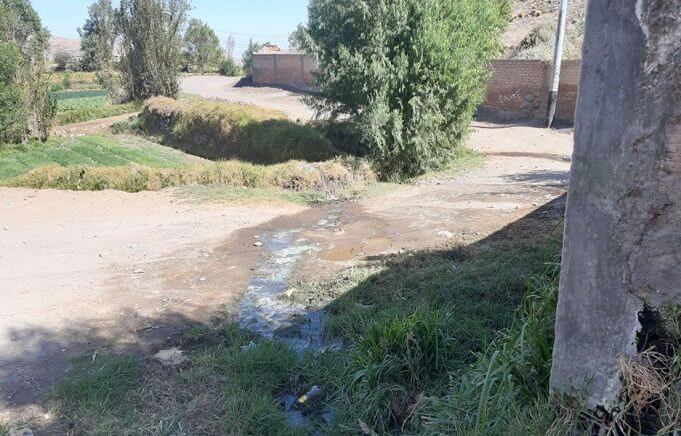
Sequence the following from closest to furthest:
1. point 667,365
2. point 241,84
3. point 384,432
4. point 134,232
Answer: point 667,365, point 384,432, point 134,232, point 241,84

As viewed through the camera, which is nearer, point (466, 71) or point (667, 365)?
point (667, 365)

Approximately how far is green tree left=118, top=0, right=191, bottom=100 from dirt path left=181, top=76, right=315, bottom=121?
10.2 ft

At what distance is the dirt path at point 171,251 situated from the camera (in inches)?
191

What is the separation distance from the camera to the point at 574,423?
8.14 feet

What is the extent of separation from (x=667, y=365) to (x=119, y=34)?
31203 millimetres

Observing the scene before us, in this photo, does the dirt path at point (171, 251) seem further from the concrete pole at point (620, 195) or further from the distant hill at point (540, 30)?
the distant hill at point (540, 30)

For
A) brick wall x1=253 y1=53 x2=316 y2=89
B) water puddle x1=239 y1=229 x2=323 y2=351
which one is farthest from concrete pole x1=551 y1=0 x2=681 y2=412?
brick wall x1=253 y1=53 x2=316 y2=89

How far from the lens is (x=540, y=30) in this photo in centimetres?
2366

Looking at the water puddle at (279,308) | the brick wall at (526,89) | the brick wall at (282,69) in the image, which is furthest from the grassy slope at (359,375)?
the brick wall at (282,69)

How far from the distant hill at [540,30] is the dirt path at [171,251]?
479 inches

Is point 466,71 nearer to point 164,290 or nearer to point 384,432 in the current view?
point 164,290

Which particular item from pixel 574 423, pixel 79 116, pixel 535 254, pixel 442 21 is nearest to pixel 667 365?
pixel 574 423

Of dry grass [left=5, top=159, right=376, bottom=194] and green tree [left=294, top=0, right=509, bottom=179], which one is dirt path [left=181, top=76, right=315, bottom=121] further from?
dry grass [left=5, top=159, right=376, bottom=194]

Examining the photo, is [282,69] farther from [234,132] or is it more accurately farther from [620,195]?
[620,195]
